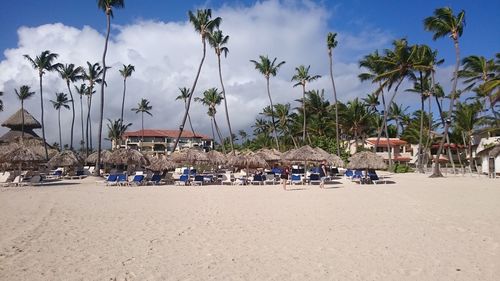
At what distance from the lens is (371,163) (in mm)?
22531

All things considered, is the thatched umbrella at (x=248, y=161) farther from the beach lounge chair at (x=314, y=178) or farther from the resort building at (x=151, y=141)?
the resort building at (x=151, y=141)

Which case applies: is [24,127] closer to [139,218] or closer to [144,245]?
[139,218]

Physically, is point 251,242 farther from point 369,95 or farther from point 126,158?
point 369,95

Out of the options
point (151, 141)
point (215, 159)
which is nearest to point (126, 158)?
point (215, 159)

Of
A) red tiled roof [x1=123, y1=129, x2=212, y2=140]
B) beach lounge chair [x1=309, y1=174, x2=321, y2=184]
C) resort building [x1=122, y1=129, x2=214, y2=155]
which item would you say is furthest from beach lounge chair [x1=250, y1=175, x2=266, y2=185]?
red tiled roof [x1=123, y1=129, x2=212, y2=140]

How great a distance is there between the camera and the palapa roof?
148ft

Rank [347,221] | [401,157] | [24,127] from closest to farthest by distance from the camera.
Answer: [347,221], [24,127], [401,157]

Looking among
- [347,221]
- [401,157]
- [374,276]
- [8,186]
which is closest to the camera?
[374,276]

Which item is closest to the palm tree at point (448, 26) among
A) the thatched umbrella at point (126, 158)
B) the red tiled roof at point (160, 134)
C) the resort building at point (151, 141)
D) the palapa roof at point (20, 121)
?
the thatched umbrella at point (126, 158)

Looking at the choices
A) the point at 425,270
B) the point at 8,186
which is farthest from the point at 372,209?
the point at 8,186

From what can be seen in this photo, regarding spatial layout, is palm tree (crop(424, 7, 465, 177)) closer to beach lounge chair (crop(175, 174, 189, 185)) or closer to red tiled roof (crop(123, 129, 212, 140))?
beach lounge chair (crop(175, 174, 189, 185))

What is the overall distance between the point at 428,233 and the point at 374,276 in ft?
11.4

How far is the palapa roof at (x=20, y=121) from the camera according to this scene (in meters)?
45.0

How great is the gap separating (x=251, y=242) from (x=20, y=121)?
1841 inches
